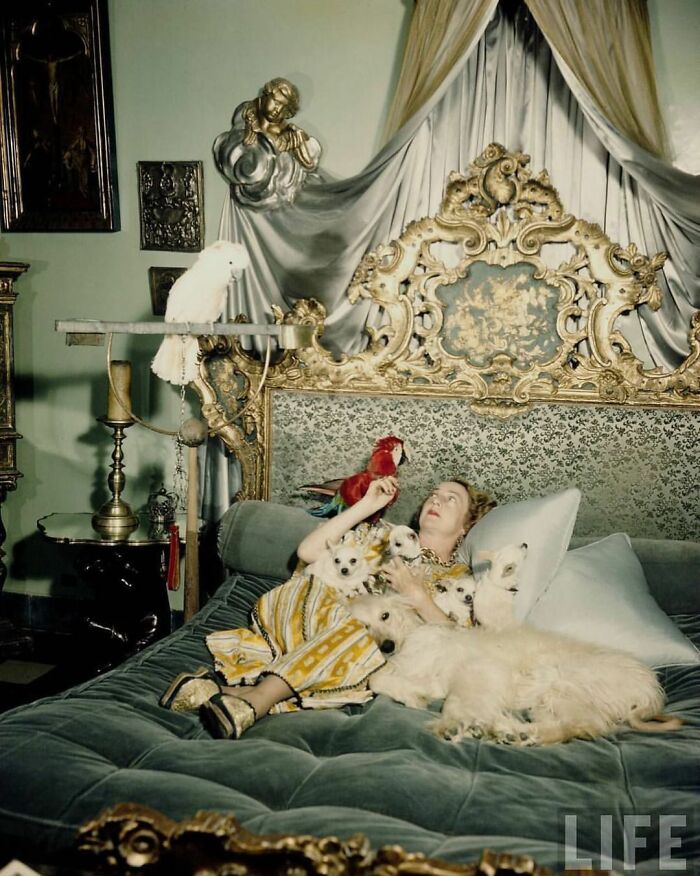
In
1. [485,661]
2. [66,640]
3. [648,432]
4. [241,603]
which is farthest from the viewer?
[66,640]

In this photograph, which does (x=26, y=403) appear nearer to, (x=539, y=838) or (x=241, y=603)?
(x=241, y=603)

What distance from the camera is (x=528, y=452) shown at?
10.2 ft

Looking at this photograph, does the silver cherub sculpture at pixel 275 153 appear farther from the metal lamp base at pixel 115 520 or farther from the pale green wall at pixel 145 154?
the metal lamp base at pixel 115 520

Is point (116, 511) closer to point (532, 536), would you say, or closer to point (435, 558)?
point (435, 558)

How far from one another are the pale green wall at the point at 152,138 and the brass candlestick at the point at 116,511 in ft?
1.37

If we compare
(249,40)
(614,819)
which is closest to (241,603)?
(614,819)

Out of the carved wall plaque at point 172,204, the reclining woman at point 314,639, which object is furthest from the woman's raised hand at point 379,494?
the carved wall plaque at point 172,204

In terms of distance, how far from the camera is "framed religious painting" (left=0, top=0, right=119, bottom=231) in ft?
11.3

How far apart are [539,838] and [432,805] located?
20 centimetres

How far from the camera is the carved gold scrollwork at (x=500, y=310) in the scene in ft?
10.0

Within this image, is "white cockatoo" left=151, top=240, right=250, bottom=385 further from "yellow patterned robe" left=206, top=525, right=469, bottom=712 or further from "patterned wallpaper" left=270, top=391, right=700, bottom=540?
"yellow patterned robe" left=206, top=525, right=469, bottom=712

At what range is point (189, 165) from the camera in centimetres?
345

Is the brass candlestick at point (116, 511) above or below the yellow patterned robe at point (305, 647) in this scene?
above

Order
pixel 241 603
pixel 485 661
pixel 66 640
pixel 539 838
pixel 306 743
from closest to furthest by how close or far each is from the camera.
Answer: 1. pixel 539 838
2. pixel 306 743
3. pixel 485 661
4. pixel 241 603
5. pixel 66 640
